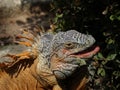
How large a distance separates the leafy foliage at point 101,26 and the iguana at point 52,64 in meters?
2.05

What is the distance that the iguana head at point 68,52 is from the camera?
163 inches

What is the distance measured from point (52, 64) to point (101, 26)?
2643mm

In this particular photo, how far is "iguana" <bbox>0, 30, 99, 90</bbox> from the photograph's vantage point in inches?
164

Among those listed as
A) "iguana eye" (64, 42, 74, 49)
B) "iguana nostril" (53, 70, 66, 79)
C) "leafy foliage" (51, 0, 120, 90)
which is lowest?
"leafy foliage" (51, 0, 120, 90)

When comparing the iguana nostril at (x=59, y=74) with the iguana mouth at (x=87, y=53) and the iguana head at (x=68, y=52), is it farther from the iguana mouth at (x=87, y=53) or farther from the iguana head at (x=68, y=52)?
the iguana mouth at (x=87, y=53)

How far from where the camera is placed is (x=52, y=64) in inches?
166

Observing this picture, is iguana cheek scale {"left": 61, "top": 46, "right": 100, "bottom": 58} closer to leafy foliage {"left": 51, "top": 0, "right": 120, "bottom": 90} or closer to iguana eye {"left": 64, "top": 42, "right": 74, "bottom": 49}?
iguana eye {"left": 64, "top": 42, "right": 74, "bottom": 49}

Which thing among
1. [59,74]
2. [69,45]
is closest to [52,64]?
[59,74]

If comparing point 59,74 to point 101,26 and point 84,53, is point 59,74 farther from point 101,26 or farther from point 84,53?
point 101,26

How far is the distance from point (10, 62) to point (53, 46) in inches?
17.5

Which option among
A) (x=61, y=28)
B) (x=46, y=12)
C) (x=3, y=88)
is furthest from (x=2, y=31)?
(x=3, y=88)

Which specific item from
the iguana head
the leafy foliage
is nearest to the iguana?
the iguana head

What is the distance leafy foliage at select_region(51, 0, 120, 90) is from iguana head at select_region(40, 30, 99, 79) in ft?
7.09

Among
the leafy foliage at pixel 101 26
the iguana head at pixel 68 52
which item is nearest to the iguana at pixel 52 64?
the iguana head at pixel 68 52
